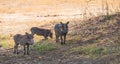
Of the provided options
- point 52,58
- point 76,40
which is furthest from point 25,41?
point 76,40

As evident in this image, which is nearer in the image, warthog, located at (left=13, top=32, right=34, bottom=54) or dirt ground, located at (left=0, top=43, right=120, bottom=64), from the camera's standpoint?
dirt ground, located at (left=0, top=43, right=120, bottom=64)

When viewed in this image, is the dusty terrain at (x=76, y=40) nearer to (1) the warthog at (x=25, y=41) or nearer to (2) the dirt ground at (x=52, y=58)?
(2) the dirt ground at (x=52, y=58)

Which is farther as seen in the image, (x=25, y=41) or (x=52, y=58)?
(x=25, y=41)

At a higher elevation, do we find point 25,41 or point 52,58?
point 25,41

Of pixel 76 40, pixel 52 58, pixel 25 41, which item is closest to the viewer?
pixel 52 58

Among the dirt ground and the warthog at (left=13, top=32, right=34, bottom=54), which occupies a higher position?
the warthog at (left=13, top=32, right=34, bottom=54)

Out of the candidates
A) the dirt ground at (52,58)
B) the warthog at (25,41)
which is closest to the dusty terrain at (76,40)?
the dirt ground at (52,58)

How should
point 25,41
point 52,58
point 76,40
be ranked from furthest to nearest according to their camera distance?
point 76,40, point 25,41, point 52,58

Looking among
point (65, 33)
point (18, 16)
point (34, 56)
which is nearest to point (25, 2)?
point (18, 16)

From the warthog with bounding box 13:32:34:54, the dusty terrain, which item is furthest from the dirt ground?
the warthog with bounding box 13:32:34:54

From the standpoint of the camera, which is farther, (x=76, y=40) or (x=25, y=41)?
(x=76, y=40)

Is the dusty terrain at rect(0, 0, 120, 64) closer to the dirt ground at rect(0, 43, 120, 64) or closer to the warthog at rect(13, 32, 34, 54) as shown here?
the dirt ground at rect(0, 43, 120, 64)

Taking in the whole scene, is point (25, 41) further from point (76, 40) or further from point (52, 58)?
point (76, 40)

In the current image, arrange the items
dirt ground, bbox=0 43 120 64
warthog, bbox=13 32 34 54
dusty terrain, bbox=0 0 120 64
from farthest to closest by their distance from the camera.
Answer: warthog, bbox=13 32 34 54
dusty terrain, bbox=0 0 120 64
dirt ground, bbox=0 43 120 64
